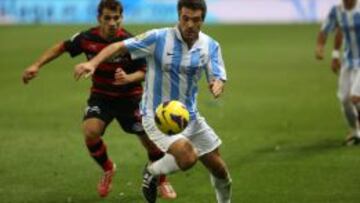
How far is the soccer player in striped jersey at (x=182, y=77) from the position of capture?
25.8 feet

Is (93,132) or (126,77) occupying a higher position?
(126,77)

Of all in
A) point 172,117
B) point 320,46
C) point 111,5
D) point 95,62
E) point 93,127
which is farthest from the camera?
point 320,46

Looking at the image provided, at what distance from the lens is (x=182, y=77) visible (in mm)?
8109

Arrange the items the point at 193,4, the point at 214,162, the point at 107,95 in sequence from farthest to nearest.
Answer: the point at 107,95 < the point at 214,162 < the point at 193,4

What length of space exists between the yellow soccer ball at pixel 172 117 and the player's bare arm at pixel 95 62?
66 cm

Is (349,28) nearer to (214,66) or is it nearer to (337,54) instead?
(337,54)

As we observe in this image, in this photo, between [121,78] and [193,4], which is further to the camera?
[121,78]

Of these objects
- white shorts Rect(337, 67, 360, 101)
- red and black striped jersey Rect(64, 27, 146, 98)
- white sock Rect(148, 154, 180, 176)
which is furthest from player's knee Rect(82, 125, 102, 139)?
white shorts Rect(337, 67, 360, 101)

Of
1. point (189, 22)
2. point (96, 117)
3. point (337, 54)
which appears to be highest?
point (189, 22)

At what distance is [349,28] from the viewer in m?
13.0

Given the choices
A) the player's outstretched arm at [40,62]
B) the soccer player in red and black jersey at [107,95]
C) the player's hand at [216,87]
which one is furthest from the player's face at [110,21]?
the player's hand at [216,87]

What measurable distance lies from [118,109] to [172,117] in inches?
82.5

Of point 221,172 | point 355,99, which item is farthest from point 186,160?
point 355,99

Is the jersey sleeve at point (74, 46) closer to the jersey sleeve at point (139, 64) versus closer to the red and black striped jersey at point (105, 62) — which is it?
the red and black striped jersey at point (105, 62)
